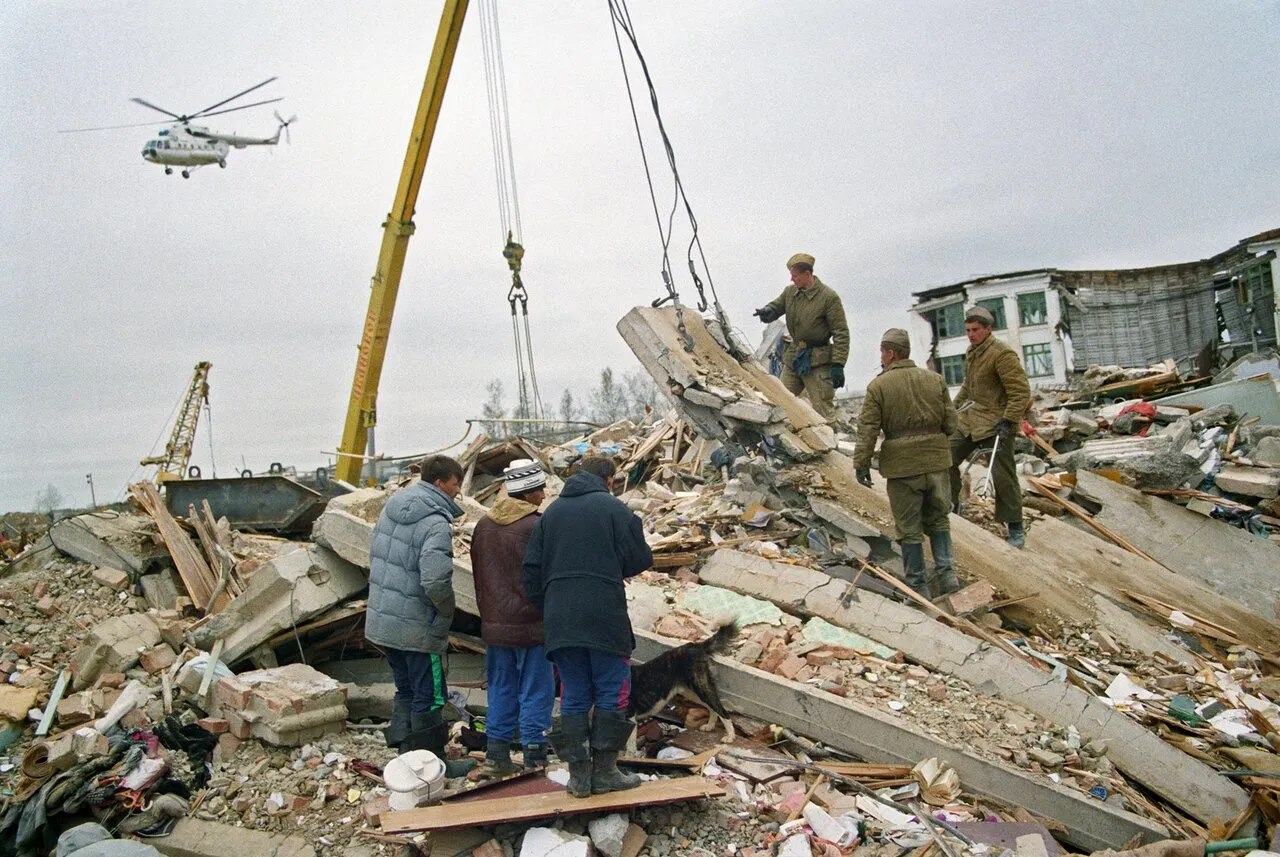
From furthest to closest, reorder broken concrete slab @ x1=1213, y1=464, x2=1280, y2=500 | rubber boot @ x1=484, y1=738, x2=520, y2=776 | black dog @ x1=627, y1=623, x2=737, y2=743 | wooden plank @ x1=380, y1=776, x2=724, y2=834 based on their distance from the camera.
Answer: broken concrete slab @ x1=1213, y1=464, x2=1280, y2=500
black dog @ x1=627, y1=623, x2=737, y2=743
rubber boot @ x1=484, y1=738, x2=520, y2=776
wooden plank @ x1=380, y1=776, x2=724, y2=834

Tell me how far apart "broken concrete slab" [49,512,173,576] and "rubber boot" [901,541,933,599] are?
260 inches

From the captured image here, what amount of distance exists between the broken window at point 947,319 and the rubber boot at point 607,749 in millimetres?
33738

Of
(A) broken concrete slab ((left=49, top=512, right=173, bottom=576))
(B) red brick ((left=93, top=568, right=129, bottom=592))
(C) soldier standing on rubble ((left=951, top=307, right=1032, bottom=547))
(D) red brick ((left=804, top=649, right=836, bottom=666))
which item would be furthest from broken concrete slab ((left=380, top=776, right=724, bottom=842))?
(A) broken concrete slab ((left=49, top=512, right=173, bottom=576))

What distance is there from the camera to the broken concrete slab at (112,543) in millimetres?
7367

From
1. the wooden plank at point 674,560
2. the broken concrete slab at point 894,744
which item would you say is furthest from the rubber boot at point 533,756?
the wooden plank at point 674,560

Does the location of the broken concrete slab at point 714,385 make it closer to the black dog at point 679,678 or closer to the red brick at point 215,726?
the black dog at point 679,678

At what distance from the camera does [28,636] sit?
6.43 m

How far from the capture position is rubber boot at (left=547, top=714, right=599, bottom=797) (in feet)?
12.1

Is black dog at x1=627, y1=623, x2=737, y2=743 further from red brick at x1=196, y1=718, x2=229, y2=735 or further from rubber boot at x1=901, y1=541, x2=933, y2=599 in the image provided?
red brick at x1=196, y1=718, x2=229, y2=735

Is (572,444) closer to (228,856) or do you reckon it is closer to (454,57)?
(454,57)

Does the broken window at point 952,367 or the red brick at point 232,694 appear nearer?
the red brick at point 232,694

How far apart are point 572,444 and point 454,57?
19.5 feet

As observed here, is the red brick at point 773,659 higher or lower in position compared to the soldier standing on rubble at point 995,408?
lower

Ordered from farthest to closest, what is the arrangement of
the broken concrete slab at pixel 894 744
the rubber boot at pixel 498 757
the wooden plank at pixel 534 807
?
the rubber boot at pixel 498 757 < the broken concrete slab at pixel 894 744 < the wooden plank at pixel 534 807
